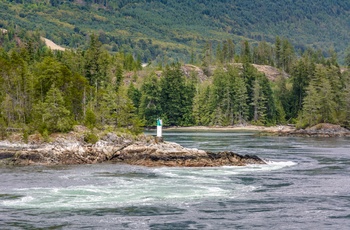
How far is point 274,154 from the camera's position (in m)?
82.8

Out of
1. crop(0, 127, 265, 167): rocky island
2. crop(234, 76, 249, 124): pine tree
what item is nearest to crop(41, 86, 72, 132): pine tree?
crop(0, 127, 265, 167): rocky island

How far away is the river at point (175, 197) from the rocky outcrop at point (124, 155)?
261 centimetres

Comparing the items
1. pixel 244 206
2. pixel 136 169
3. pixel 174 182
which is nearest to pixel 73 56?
pixel 136 169

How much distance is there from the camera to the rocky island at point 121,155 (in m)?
67.0

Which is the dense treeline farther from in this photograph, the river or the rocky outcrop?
the river

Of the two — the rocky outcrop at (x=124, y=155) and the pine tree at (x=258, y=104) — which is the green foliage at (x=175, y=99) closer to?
the pine tree at (x=258, y=104)

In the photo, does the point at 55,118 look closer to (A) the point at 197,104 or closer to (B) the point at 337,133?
(B) the point at 337,133

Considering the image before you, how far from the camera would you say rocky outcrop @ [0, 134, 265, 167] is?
67.0m

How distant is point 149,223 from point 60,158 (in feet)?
102

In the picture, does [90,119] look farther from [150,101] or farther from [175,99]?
[175,99]

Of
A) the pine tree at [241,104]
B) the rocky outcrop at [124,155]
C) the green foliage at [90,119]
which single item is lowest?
the rocky outcrop at [124,155]

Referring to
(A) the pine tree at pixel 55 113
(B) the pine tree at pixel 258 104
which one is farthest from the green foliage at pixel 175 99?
(A) the pine tree at pixel 55 113

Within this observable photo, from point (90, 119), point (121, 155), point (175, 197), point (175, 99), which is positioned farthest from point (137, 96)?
point (175, 197)

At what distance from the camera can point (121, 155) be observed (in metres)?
69.6
